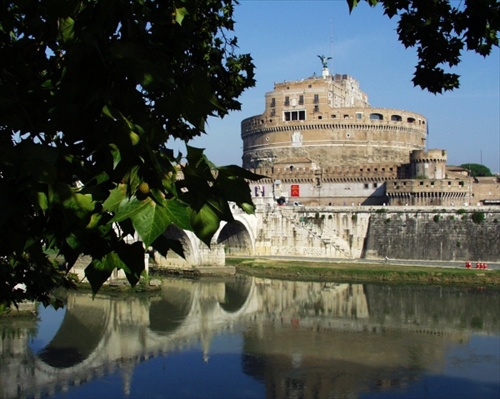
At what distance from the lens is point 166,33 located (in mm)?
2094

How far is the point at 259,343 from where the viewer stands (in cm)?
1560

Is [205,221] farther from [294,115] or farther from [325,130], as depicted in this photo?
[294,115]

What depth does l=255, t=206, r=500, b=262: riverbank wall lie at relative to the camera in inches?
1134

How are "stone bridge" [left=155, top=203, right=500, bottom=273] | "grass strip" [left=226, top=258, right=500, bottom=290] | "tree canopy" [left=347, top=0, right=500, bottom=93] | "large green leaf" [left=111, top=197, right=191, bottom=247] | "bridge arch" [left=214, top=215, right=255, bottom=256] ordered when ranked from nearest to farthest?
"large green leaf" [left=111, top=197, right=191, bottom=247] < "tree canopy" [left=347, top=0, right=500, bottom=93] < "grass strip" [left=226, top=258, right=500, bottom=290] < "stone bridge" [left=155, top=203, right=500, bottom=273] < "bridge arch" [left=214, top=215, right=255, bottom=256]

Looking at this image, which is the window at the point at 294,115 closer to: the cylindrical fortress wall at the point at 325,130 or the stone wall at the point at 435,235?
the cylindrical fortress wall at the point at 325,130

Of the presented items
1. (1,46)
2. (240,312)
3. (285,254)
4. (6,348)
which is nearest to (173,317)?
(240,312)

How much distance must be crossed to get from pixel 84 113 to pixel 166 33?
0.51 meters

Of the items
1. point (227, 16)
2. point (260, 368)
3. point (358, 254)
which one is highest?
point (227, 16)

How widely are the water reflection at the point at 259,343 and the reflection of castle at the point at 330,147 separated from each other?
46.3 ft

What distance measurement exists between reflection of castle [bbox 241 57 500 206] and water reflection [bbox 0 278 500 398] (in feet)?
46.3

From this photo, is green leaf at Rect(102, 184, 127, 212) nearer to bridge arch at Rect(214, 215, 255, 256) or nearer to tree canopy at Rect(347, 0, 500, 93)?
tree canopy at Rect(347, 0, 500, 93)

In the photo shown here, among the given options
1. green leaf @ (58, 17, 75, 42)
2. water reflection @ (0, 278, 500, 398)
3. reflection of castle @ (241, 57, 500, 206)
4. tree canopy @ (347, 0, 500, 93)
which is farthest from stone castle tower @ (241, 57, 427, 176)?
green leaf @ (58, 17, 75, 42)

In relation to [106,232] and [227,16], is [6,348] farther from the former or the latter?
[106,232]

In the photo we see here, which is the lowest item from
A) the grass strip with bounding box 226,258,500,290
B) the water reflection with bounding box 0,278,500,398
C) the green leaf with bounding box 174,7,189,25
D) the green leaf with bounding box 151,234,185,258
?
the water reflection with bounding box 0,278,500,398
